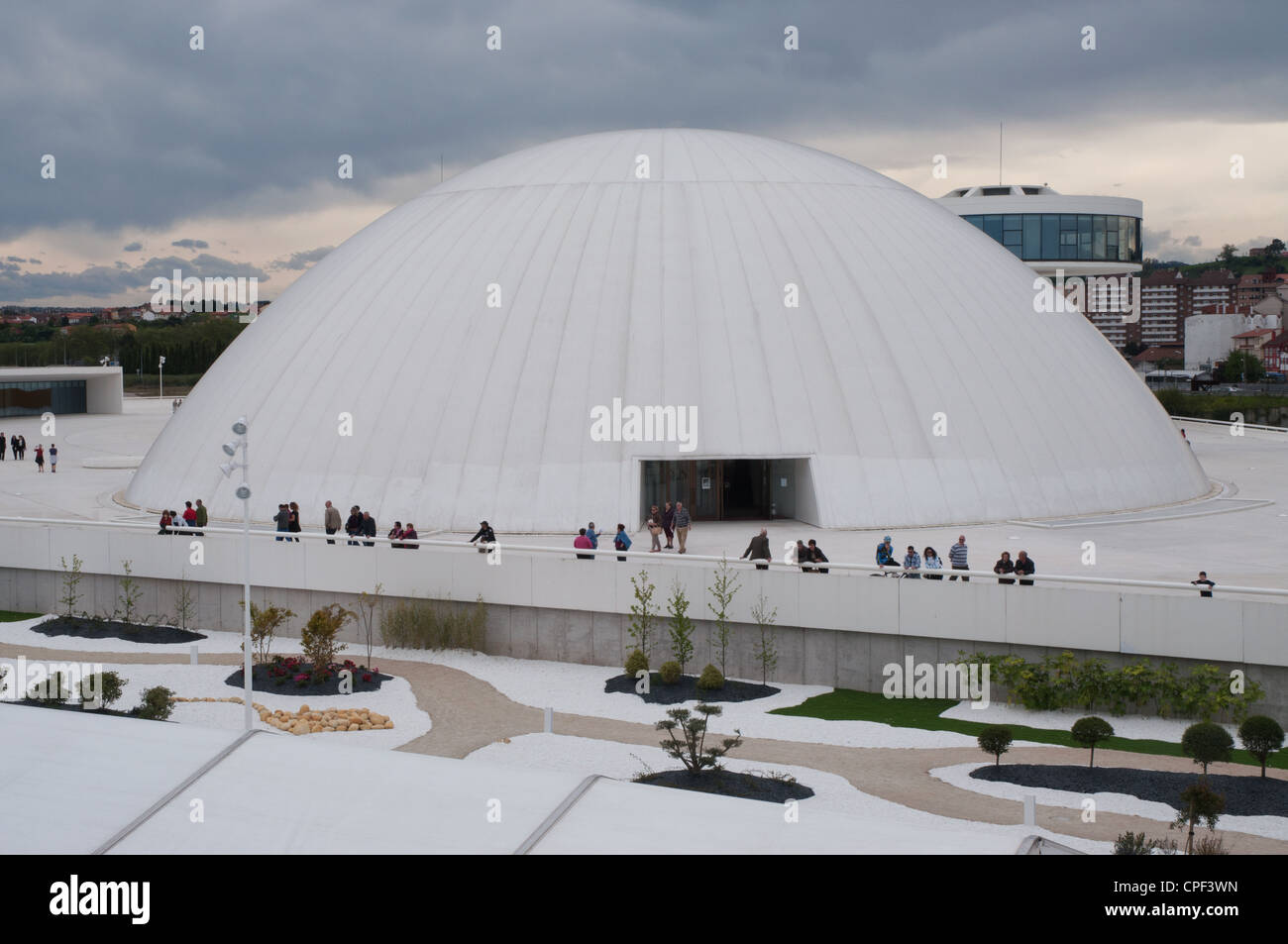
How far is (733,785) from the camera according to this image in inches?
694

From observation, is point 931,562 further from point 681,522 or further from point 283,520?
point 283,520

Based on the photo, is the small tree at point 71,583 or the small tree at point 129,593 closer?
the small tree at point 129,593

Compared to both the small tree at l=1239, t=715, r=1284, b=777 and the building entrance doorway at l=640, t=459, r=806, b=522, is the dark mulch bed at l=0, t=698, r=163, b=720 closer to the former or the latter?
the building entrance doorway at l=640, t=459, r=806, b=522

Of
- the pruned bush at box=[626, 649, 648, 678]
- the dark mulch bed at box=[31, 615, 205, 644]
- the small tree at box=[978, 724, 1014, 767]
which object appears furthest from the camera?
the dark mulch bed at box=[31, 615, 205, 644]

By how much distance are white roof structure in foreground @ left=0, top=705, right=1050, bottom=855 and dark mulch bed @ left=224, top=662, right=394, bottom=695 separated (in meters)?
12.0

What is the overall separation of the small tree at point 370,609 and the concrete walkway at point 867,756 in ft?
7.12

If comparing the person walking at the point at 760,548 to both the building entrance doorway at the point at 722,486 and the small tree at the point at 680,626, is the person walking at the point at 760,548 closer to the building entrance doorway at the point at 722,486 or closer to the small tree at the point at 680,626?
the small tree at the point at 680,626

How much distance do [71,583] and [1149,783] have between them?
22723 millimetres

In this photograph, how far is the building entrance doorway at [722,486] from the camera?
32438 millimetres

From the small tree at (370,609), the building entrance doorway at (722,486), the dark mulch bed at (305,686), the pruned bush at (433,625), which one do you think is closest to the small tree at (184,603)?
the small tree at (370,609)

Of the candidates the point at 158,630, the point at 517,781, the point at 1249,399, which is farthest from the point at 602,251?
the point at 1249,399

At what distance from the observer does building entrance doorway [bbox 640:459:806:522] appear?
106 feet

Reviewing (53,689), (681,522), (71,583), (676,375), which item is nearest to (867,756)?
(681,522)

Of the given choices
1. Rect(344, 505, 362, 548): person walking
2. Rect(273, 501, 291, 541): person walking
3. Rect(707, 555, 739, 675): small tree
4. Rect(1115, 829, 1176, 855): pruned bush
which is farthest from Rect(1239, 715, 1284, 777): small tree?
Rect(273, 501, 291, 541): person walking
